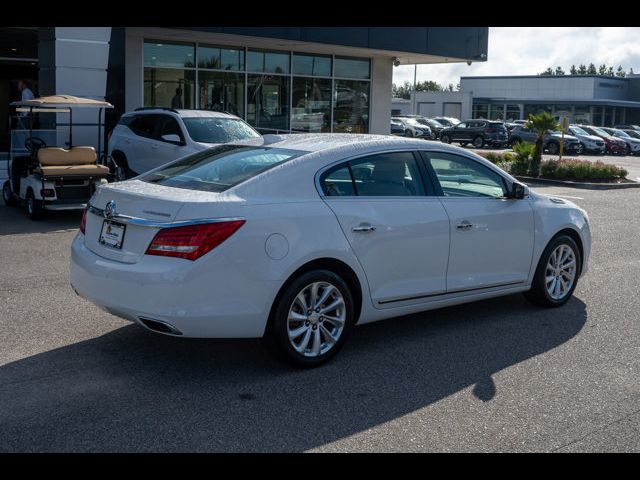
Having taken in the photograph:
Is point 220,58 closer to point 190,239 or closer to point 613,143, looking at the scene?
point 190,239

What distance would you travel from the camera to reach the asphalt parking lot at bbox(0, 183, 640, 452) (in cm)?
443

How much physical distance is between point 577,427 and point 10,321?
4402 mm

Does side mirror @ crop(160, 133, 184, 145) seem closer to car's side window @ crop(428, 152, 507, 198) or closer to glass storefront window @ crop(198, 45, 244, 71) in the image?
glass storefront window @ crop(198, 45, 244, 71)

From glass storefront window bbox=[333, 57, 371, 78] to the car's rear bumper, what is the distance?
811 inches

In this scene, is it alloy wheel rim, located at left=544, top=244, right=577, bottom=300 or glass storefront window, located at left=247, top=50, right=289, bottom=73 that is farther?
glass storefront window, located at left=247, top=50, right=289, bottom=73

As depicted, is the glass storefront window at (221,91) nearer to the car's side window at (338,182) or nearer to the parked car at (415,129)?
the car's side window at (338,182)

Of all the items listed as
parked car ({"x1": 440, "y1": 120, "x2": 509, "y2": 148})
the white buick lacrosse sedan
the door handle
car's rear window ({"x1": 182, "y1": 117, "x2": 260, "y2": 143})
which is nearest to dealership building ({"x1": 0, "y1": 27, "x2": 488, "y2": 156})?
car's rear window ({"x1": 182, "y1": 117, "x2": 260, "y2": 143})

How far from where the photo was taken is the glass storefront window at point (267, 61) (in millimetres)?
23119

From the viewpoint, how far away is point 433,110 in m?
73.2

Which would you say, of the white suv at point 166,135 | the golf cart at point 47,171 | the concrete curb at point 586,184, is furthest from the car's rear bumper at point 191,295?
the concrete curb at point 586,184

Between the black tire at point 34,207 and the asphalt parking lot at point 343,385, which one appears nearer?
the asphalt parking lot at point 343,385

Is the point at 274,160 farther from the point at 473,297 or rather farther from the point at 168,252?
the point at 473,297

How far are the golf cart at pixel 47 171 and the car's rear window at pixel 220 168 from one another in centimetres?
607

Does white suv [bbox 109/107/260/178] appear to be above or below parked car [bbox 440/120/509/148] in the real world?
below
